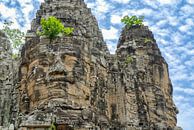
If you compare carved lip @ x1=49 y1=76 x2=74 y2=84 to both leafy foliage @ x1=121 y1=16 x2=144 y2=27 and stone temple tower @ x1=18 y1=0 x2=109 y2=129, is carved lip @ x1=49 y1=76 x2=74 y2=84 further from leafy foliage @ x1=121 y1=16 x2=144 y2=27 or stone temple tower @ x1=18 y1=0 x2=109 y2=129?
leafy foliage @ x1=121 y1=16 x2=144 y2=27

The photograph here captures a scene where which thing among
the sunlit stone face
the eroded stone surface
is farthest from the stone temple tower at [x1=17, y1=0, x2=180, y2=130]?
the eroded stone surface

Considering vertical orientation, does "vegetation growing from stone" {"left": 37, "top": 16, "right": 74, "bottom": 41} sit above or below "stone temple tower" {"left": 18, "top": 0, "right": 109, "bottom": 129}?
above

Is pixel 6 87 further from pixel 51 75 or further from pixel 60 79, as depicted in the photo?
pixel 60 79

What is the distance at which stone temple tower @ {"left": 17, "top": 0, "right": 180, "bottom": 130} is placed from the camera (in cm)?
2330

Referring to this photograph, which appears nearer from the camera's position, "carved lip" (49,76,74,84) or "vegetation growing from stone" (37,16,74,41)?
"carved lip" (49,76,74,84)

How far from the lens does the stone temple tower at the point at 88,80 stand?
917 inches

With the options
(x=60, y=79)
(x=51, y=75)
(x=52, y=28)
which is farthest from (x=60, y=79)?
(x=52, y=28)

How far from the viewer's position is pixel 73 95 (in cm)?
2395

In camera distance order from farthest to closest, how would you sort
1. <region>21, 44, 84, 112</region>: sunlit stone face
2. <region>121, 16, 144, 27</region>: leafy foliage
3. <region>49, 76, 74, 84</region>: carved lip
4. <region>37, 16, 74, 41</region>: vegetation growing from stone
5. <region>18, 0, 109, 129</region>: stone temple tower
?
<region>121, 16, 144, 27</region>: leafy foliage, <region>37, 16, 74, 41</region>: vegetation growing from stone, <region>49, 76, 74, 84</region>: carved lip, <region>21, 44, 84, 112</region>: sunlit stone face, <region>18, 0, 109, 129</region>: stone temple tower

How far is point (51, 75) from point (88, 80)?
2.58 meters

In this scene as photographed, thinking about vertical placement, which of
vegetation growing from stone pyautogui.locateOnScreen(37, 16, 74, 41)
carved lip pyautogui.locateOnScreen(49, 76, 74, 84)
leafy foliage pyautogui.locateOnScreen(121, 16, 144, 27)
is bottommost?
carved lip pyautogui.locateOnScreen(49, 76, 74, 84)

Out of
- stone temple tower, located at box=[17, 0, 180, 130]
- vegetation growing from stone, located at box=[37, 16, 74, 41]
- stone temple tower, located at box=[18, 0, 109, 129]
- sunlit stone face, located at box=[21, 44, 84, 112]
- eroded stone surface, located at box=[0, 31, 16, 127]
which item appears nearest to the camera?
stone temple tower, located at box=[18, 0, 109, 129]

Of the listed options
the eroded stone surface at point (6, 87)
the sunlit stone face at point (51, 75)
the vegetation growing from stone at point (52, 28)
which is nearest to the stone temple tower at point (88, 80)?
the sunlit stone face at point (51, 75)

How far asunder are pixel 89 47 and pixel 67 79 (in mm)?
3929
